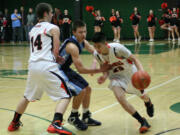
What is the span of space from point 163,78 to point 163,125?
3.53 meters

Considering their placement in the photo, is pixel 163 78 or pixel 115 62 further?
pixel 163 78

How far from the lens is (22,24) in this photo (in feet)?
77.4

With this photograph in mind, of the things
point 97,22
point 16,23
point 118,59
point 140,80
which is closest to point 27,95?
point 118,59

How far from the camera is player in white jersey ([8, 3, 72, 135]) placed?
398 centimetres

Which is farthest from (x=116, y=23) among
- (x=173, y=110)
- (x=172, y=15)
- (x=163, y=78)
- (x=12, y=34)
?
(x=173, y=110)

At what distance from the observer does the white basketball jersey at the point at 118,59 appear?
4328mm

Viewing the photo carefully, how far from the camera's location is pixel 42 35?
4102mm

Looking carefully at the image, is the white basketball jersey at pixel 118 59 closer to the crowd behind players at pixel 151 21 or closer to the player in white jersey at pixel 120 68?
the player in white jersey at pixel 120 68

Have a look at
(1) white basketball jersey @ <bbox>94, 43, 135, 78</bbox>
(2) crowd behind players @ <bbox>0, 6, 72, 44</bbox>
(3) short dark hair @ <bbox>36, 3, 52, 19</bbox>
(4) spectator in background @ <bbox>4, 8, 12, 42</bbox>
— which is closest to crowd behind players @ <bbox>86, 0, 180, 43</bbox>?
(2) crowd behind players @ <bbox>0, 6, 72, 44</bbox>

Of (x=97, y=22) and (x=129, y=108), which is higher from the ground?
(x=97, y=22)

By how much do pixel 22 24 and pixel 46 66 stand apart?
798 inches

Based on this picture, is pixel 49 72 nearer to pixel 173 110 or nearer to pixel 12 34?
pixel 173 110

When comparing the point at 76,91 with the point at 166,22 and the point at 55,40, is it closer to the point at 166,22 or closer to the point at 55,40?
the point at 55,40

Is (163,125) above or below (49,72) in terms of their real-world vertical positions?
below
